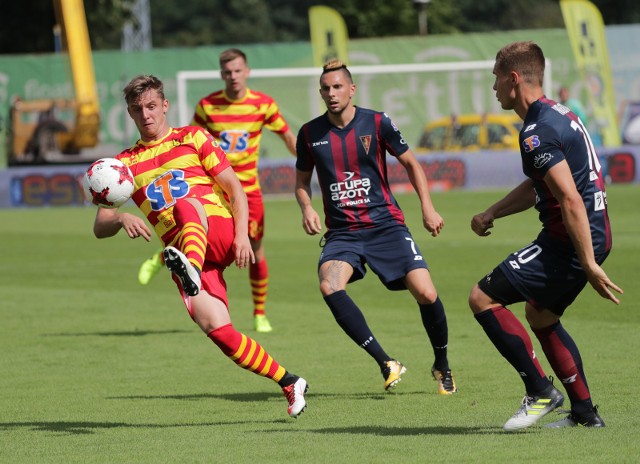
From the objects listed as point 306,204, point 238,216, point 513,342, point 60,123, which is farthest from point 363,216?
point 60,123

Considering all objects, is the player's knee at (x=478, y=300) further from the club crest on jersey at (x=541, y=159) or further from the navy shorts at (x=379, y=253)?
the navy shorts at (x=379, y=253)

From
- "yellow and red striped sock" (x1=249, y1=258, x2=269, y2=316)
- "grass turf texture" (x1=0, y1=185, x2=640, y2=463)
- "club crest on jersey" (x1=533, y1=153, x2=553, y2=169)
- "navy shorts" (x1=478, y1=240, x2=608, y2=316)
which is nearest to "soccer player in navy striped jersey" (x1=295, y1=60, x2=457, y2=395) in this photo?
"grass turf texture" (x1=0, y1=185, x2=640, y2=463)

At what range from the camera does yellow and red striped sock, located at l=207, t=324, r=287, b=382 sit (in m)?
6.84

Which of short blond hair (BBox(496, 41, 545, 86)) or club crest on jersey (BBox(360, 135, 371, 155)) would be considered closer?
short blond hair (BBox(496, 41, 545, 86))

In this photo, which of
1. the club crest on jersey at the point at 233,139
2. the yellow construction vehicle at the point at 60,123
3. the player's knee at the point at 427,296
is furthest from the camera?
the yellow construction vehicle at the point at 60,123

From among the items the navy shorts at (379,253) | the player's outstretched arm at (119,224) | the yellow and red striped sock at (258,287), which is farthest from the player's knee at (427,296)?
the yellow and red striped sock at (258,287)

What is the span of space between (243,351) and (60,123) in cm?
2699

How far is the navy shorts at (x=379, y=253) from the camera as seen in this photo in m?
7.94

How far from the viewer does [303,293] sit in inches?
535

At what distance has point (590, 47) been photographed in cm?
3484

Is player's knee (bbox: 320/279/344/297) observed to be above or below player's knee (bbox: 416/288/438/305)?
above

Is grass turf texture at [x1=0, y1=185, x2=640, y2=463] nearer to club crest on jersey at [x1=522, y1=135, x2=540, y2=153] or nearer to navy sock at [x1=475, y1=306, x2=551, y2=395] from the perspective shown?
navy sock at [x1=475, y1=306, x2=551, y2=395]

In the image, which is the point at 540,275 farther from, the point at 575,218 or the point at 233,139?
the point at 233,139

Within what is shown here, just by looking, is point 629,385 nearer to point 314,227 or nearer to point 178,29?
point 314,227
